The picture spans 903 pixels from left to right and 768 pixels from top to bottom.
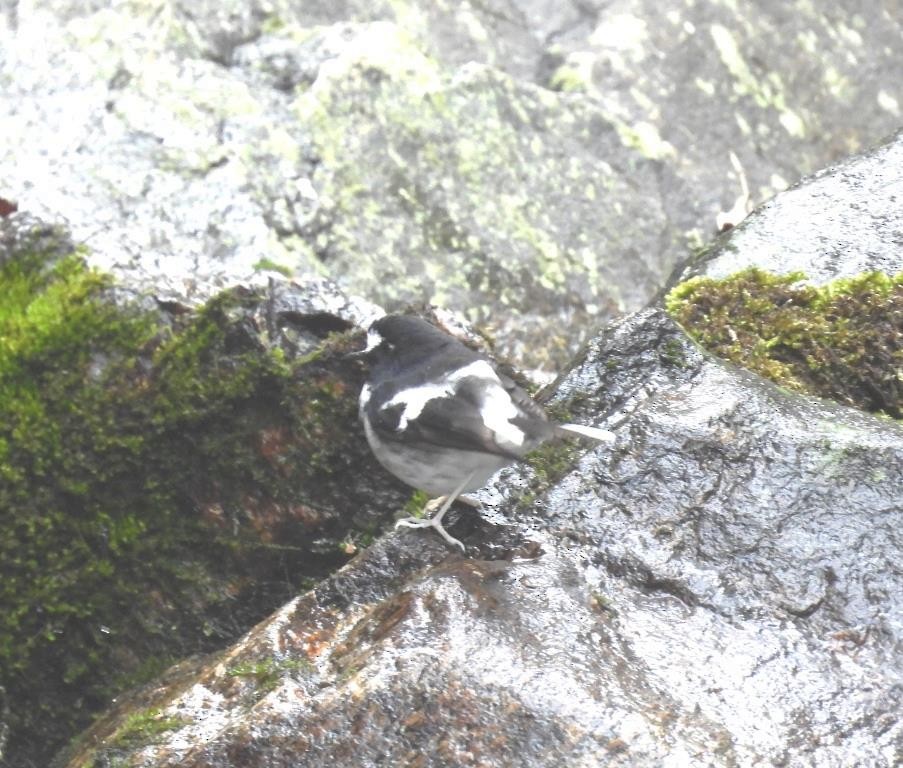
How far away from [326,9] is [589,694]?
17.6ft

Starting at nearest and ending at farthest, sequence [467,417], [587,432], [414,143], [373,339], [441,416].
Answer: [587,432], [467,417], [441,416], [373,339], [414,143]

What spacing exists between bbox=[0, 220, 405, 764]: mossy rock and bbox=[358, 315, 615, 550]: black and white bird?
0.45 meters

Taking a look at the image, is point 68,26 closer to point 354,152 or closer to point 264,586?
point 354,152

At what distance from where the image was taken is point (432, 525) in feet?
14.1

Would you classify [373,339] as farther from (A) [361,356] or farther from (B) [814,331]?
(B) [814,331]

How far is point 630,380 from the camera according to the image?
15.3 ft

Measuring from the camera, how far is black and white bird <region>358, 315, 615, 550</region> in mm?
4090

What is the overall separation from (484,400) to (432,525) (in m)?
0.50

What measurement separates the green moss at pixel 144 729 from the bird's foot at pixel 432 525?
106 centimetres

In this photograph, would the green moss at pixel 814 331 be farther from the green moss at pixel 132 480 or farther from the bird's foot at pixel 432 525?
the green moss at pixel 132 480

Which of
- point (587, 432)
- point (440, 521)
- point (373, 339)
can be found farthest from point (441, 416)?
point (373, 339)


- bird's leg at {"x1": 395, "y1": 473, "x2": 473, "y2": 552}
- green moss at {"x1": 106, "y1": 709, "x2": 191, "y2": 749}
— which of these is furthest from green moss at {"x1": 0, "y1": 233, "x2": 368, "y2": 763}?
green moss at {"x1": 106, "y1": 709, "x2": 191, "y2": 749}

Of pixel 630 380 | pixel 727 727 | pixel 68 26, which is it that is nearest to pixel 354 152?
pixel 68 26

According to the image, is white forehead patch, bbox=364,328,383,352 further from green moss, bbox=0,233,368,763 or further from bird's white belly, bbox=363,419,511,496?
bird's white belly, bbox=363,419,511,496
